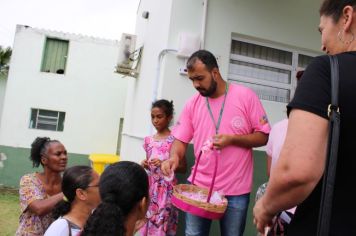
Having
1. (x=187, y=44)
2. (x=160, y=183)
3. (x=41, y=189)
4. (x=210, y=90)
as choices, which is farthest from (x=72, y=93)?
(x=210, y=90)

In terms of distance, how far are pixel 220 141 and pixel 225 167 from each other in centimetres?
28

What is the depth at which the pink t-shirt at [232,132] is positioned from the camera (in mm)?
2459

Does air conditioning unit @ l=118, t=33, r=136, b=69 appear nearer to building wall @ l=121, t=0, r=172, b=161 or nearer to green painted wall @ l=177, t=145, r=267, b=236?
building wall @ l=121, t=0, r=172, b=161

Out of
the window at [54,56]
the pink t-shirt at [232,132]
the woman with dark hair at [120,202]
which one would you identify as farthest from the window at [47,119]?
the woman with dark hair at [120,202]

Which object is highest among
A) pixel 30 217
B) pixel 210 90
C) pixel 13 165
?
pixel 210 90

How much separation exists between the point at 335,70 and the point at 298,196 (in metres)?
0.44

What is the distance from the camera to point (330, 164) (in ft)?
3.30

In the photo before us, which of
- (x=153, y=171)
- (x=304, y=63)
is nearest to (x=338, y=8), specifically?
(x=153, y=171)

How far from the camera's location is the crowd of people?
3.39 ft

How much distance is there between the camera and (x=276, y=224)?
1312 millimetres

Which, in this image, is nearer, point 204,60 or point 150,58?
point 204,60

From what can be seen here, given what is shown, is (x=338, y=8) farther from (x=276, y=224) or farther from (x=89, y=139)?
(x=89, y=139)

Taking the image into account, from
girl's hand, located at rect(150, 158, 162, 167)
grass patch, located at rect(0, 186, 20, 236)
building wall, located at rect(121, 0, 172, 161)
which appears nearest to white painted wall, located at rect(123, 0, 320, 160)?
building wall, located at rect(121, 0, 172, 161)

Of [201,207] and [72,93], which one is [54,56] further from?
[201,207]
